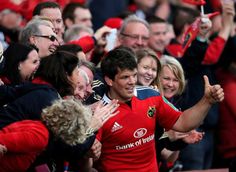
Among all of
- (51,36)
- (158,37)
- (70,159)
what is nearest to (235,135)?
(158,37)

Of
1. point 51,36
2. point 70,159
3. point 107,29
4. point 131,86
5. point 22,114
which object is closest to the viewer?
point 22,114

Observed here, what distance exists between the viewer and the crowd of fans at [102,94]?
18.6 feet

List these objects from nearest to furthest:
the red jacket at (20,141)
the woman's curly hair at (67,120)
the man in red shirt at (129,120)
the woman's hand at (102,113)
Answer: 1. the red jacket at (20,141)
2. the woman's curly hair at (67,120)
3. the woman's hand at (102,113)
4. the man in red shirt at (129,120)

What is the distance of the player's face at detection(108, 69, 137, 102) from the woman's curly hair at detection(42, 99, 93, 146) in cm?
81

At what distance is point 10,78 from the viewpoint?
659 centimetres

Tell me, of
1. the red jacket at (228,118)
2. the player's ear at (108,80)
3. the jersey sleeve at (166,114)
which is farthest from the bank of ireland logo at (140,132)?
the red jacket at (228,118)

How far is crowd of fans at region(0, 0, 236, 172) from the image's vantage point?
18.6ft

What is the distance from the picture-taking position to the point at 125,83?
21.1 ft

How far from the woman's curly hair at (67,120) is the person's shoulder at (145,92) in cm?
108

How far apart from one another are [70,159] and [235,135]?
13.5 ft

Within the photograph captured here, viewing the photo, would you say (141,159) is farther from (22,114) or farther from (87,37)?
(87,37)

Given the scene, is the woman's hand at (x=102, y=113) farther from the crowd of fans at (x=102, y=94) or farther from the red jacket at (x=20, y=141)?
the red jacket at (x=20, y=141)

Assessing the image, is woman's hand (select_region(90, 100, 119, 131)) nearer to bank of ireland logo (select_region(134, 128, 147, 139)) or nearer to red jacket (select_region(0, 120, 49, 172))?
bank of ireland logo (select_region(134, 128, 147, 139))

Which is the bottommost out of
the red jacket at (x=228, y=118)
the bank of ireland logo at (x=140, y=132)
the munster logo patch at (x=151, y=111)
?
the red jacket at (x=228, y=118)
